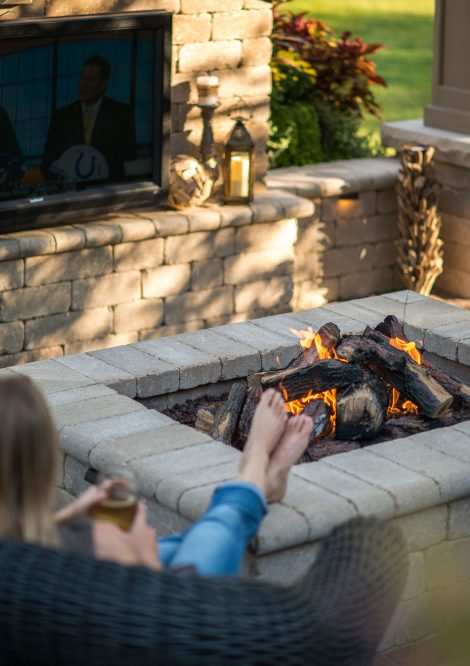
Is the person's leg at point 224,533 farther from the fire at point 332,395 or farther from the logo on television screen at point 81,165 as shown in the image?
the logo on television screen at point 81,165

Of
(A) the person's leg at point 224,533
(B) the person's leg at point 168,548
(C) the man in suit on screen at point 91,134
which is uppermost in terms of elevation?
(C) the man in suit on screen at point 91,134

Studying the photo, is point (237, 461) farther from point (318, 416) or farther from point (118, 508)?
point (118, 508)

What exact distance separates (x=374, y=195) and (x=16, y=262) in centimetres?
314

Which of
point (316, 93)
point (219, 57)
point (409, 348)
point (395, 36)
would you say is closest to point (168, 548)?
point (409, 348)

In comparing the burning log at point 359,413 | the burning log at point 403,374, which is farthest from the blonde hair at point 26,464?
the burning log at point 403,374

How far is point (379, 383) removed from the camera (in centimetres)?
496

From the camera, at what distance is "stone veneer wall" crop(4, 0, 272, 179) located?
7770 mm

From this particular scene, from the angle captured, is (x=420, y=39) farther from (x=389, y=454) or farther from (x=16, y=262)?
(x=389, y=454)

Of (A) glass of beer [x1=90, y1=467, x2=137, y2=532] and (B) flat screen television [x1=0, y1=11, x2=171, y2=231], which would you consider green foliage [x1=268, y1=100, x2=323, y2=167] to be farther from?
(A) glass of beer [x1=90, y1=467, x2=137, y2=532]

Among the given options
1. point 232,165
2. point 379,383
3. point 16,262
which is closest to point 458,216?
point 232,165

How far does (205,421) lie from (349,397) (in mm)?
591

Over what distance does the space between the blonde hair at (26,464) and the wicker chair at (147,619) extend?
2.9 inches

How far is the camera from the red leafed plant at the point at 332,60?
1035 cm

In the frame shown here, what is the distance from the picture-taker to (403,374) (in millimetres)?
5000
